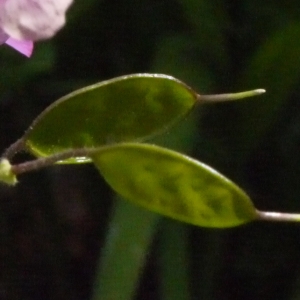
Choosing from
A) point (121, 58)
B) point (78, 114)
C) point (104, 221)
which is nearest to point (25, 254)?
point (104, 221)

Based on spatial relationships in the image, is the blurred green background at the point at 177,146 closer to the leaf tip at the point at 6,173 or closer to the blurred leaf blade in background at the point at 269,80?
the blurred leaf blade in background at the point at 269,80

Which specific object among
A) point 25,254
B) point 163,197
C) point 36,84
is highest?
point 163,197

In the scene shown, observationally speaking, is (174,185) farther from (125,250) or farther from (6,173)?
(125,250)

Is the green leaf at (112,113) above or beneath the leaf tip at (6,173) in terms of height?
above

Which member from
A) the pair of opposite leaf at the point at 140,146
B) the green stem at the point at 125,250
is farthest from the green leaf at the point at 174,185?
the green stem at the point at 125,250

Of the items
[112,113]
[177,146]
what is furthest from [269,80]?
[112,113]

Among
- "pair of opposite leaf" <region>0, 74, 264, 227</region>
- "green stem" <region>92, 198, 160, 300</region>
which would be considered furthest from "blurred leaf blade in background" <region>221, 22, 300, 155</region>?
"pair of opposite leaf" <region>0, 74, 264, 227</region>

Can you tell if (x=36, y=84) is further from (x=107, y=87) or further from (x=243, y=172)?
(x=107, y=87)
